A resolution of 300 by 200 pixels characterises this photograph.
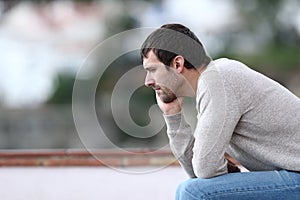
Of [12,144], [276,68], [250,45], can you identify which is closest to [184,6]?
[250,45]

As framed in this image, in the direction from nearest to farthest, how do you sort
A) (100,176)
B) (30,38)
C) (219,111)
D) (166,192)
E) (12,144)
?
(219,111) < (166,192) < (100,176) < (12,144) < (30,38)

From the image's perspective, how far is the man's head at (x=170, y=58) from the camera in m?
1.59

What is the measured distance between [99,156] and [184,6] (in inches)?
323

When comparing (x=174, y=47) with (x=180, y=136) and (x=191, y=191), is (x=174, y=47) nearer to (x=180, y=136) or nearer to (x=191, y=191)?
(x=180, y=136)

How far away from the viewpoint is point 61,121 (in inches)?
338

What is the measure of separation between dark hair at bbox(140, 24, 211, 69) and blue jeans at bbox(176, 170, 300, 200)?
0.28 m

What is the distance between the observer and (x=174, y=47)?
5.25 ft

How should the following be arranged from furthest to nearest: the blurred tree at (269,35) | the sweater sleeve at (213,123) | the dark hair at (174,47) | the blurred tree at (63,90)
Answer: the blurred tree at (269,35), the blurred tree at (63,90), the dark hair at (174,47), the sweater sleeve at (213,123)

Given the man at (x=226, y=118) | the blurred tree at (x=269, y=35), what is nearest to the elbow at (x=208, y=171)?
the man at (x=226, y=118)

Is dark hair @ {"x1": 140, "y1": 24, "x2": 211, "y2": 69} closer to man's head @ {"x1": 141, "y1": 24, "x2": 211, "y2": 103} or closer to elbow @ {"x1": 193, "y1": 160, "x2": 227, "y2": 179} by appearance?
man's head @ {"x1": 141, "y1": 24, "x2": 211, "y2": 103}

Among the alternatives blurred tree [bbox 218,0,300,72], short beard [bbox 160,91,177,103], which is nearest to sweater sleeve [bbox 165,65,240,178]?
short beard [bbox 160,91,177,103]

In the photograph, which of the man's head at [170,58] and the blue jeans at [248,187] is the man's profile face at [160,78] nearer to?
the man's head at [170,58]

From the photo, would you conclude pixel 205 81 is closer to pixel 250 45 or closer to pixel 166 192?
pixel 166 192

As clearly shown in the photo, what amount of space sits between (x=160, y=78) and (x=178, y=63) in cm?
6
